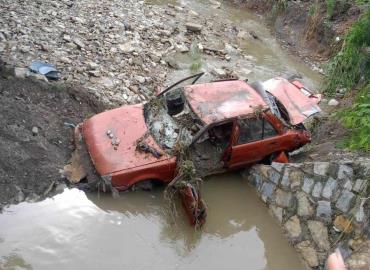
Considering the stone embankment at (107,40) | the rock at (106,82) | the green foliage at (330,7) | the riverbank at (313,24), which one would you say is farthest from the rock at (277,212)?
the green foliage at (330,7)

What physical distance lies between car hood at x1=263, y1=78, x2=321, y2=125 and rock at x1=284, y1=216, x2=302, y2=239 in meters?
1.65

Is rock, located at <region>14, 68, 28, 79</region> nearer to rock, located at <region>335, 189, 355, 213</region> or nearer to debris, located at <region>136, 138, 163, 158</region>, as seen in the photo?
debris, located at <region>136, 138, 163, 158</region>

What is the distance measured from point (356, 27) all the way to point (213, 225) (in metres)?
6.37

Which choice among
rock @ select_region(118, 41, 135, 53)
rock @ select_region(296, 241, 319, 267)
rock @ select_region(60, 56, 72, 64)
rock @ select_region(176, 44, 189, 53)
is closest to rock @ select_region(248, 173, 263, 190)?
rock @ select_region(296, 241, 319, 267)

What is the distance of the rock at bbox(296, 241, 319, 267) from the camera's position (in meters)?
6.91

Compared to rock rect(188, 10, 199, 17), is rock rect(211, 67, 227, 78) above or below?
below

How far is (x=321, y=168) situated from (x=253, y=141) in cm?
112

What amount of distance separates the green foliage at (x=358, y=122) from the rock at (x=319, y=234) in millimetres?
1520

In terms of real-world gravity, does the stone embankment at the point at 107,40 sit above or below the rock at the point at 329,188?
below

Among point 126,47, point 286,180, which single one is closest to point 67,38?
point 126,47

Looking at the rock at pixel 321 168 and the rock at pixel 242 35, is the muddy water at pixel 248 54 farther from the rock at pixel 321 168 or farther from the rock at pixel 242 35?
the rock at pixel 321 168

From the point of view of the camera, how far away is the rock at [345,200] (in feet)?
23.2

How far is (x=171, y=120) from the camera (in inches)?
303

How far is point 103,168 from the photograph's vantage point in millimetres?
6934
